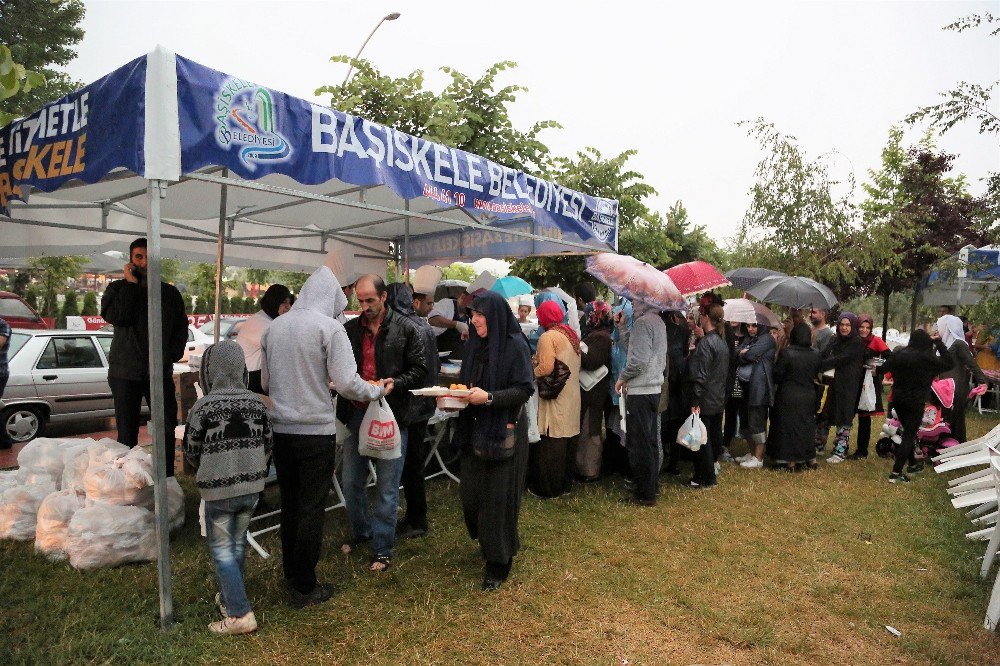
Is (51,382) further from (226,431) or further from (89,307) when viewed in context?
(89,307)

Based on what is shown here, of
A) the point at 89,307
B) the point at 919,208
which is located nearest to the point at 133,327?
the point at 919,208

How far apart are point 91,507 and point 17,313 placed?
1130cm

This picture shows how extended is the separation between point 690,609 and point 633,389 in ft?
6.65

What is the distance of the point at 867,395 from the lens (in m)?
7.44

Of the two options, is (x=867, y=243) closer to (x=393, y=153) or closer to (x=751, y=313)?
(x=751, y=313)

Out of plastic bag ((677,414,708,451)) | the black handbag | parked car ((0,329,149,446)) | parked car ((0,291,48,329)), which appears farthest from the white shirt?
parked car ((0,291,48,329))

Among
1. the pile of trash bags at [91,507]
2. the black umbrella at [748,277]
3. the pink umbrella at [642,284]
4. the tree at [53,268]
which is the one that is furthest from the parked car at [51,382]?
the tree at [53,268]

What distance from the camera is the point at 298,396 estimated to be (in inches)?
128

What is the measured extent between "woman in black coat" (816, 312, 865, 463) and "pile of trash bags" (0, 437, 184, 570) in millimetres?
6582

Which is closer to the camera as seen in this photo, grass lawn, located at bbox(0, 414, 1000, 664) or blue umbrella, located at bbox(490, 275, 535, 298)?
grass lawn, located at bbox(0, 414, 1000, 664)

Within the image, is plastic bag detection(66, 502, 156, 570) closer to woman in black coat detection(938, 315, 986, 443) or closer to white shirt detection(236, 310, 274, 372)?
white shirt detection(236, 310, 274, 372)

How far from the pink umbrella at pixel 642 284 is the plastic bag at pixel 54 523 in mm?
4210

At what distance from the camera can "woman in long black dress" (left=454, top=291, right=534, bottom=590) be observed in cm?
359

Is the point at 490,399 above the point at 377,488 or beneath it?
above
